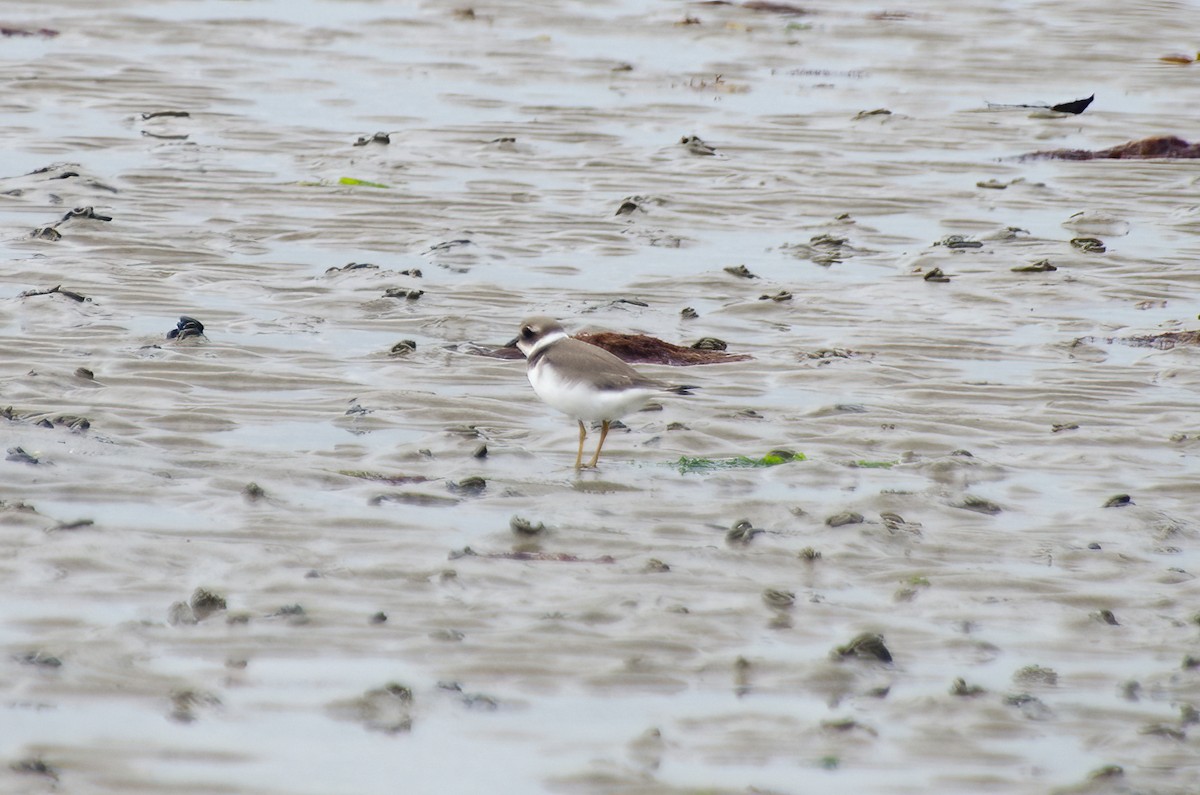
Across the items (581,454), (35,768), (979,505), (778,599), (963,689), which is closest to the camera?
(35,768)

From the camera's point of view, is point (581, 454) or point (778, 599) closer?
point (778, 599)

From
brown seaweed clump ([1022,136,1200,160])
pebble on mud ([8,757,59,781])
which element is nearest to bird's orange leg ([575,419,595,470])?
pebble on mud ([8,757,59,781])

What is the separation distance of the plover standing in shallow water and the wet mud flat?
0.96 ft

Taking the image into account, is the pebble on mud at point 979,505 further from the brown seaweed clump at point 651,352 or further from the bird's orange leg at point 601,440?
the brown seaweed clump at point 651,352

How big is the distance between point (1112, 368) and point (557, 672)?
509cm

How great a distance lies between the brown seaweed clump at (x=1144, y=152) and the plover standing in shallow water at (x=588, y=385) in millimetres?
8229

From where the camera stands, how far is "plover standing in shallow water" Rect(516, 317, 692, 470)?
775cm

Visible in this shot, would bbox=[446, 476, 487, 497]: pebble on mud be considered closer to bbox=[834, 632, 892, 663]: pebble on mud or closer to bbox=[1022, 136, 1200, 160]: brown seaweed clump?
bbox=[834, 632, 892, 663]: pebble on mud

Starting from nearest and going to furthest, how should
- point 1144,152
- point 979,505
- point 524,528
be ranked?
point 524,528, point 979,505, point 1144,152

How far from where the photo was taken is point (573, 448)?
8.24 m

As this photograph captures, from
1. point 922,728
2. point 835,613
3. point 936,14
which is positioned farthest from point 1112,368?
point 936,14

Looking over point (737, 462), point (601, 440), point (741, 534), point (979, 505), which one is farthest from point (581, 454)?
point (979, 505)

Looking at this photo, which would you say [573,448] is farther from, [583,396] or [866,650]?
[866,650]

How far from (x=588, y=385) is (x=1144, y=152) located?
8.92m
